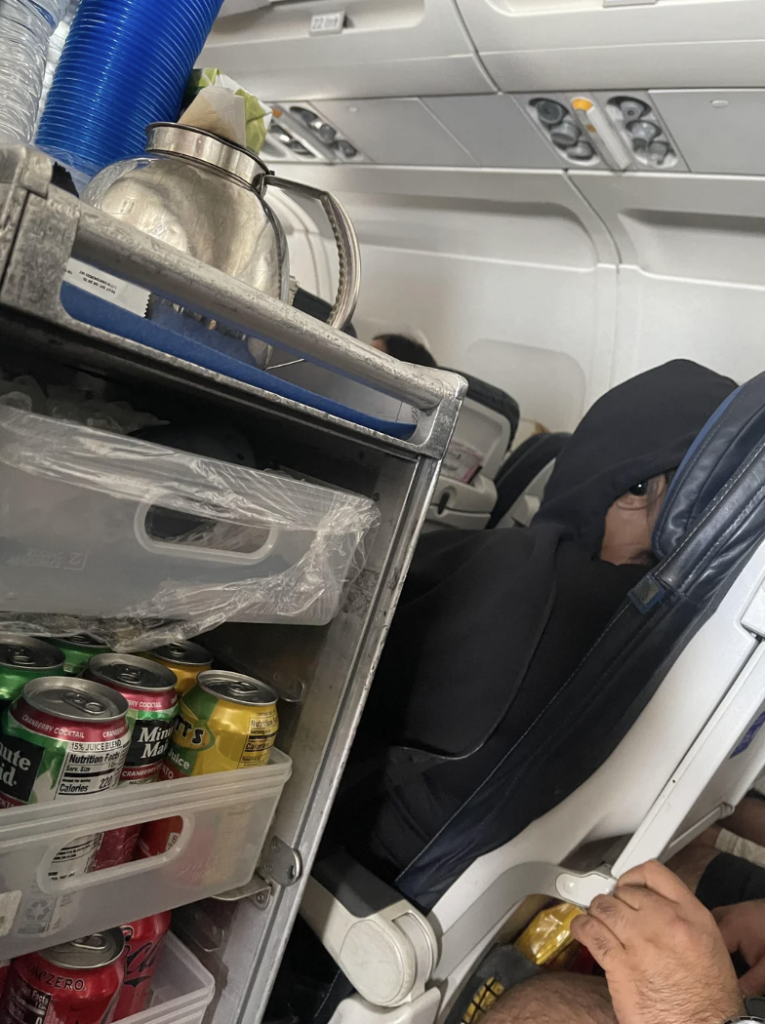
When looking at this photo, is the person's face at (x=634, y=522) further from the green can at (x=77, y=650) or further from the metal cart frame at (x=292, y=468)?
the green can at (x=77, y=650)

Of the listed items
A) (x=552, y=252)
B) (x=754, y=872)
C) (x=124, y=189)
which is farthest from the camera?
(x=552, y=252)

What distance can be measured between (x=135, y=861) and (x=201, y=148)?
2.31 feet

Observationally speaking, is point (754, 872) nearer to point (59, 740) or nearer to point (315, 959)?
point (315, 959)

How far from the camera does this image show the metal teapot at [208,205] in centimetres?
70

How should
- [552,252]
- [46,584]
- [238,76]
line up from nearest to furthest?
1. [46,584]
2. [238,76]
3. [552,252]

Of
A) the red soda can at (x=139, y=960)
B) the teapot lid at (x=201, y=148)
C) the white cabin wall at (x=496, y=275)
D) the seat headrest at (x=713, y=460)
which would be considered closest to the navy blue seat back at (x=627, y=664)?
the seat headrest at (x=713, y=460)

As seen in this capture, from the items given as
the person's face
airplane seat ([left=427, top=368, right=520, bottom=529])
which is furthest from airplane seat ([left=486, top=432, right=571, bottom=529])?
the person's face

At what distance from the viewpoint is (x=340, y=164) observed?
231 cm

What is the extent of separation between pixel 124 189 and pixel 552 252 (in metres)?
1.83

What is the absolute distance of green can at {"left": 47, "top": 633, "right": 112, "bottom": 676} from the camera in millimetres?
771

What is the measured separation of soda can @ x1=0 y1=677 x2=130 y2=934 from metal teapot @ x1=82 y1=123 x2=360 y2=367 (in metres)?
0.36

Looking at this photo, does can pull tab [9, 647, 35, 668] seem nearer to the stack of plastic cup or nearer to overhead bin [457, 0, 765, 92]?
the stack of plastic cup

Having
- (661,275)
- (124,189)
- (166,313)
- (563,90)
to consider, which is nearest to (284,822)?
(166,313)

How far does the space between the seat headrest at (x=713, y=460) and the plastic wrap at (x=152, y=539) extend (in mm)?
575
